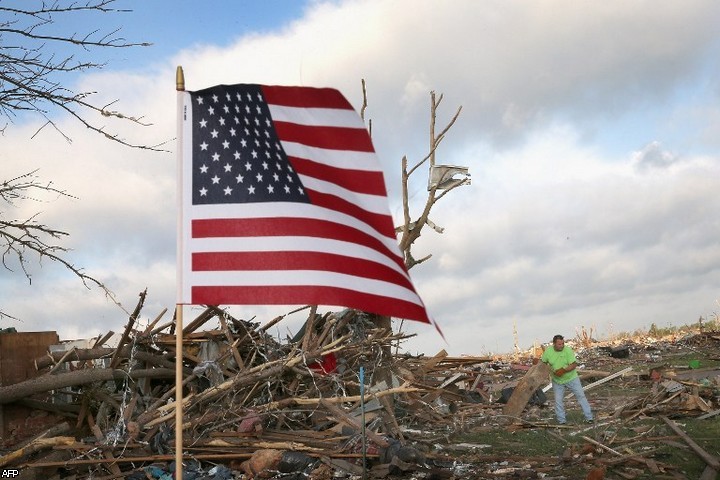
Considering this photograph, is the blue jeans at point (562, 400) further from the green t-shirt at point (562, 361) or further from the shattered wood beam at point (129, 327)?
the shattered wood beam at point (129, 327)

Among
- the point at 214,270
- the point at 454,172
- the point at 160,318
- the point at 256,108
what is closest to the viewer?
the point at 214,270

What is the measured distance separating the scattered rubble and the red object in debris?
0.09ft

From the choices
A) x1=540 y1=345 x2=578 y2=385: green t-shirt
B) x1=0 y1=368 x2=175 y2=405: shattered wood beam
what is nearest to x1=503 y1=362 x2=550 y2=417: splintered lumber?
x1=540 y1=345 x2=578 y2=385: green t-shirt

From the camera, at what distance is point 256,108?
602cm

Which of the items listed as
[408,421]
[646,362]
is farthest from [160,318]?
[646,362]

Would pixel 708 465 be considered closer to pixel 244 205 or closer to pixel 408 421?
pixel 408 421

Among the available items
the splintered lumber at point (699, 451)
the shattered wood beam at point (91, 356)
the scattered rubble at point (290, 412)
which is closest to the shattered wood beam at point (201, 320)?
the scattered rubble at point (290, 412)

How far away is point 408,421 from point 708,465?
5705 millimetres

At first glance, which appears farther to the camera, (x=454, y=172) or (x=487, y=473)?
(x=454, y=172)

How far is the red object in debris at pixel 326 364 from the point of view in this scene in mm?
14148

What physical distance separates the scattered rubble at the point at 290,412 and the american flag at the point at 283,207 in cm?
294

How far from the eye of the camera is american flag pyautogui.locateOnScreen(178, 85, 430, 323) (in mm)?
5668

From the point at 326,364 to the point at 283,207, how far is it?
893 cm

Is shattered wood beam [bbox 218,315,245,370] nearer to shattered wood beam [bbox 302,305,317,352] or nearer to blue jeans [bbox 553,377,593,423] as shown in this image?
shattered wood beam [bbox 302,305,317,352]
